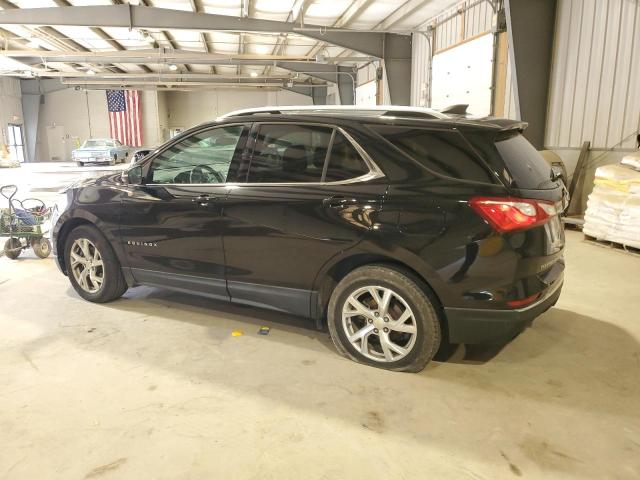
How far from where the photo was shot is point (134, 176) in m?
3.79

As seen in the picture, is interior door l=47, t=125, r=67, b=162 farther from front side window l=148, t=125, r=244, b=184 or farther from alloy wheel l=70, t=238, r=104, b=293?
front side window l=148, t=125, r=244, b=184

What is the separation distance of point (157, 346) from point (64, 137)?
3067cm

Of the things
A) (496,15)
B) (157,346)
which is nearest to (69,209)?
(157,346)

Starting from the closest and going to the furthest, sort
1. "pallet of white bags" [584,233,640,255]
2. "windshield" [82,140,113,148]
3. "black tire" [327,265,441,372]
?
1. "black tire" [327,265,441,372]
2. "pallet of white bags" [584,233,640,255]
3. "windshield" [82,140,113,148]

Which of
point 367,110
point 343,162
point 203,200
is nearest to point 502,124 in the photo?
point 367,110

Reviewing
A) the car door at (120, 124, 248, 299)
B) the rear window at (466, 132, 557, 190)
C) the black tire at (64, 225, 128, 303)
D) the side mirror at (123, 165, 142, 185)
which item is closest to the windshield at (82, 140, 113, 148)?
the black tire at (64, 225, 128, 303)

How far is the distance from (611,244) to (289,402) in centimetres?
541

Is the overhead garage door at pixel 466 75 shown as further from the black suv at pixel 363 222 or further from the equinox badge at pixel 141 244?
the equinox badge at pixel 141 244

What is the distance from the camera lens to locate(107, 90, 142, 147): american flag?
28391 mm

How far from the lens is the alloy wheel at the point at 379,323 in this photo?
2799 millimetres

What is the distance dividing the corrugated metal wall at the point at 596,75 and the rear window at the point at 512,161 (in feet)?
17.0

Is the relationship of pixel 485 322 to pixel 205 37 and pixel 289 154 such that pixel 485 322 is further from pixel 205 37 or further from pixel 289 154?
pixel 205 37

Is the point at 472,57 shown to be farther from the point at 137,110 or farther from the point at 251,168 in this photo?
the point at 137,110

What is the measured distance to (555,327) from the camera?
3.61 metres
